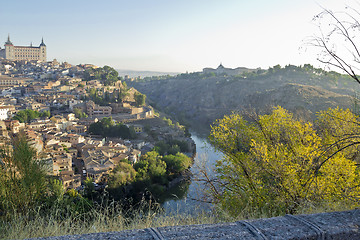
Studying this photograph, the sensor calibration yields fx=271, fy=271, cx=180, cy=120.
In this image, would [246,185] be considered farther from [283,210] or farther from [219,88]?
[219,88]

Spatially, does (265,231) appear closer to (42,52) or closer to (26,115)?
(26,115)

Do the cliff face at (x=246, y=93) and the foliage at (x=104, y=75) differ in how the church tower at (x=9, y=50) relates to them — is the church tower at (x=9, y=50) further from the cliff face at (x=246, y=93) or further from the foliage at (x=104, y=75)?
the cliff face at (x=246, y=93)

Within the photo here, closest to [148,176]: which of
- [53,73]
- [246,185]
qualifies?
[246,185]

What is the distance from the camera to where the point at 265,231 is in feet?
4.97

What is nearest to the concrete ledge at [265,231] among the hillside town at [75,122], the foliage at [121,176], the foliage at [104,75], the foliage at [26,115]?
the hillside town at [75,122]

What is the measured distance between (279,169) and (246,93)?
4085 cm

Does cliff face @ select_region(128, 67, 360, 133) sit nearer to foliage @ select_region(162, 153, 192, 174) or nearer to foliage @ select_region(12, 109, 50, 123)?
foliage @ select_region(162, 153, 192, 174)

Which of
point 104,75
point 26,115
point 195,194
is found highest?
point 104,75

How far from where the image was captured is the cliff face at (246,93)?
98.9ft

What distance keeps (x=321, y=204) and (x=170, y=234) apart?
2186 millimetres

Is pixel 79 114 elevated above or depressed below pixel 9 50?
below

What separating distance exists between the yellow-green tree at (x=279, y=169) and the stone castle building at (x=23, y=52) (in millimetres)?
60447

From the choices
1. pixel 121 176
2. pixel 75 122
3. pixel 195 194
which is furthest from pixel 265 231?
pixel 75 122

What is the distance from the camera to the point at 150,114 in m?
31.5
